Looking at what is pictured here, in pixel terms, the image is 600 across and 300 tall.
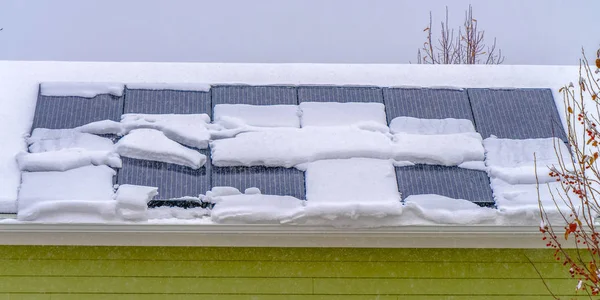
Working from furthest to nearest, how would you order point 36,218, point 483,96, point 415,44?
point 415,44 → point 483,96 → point 36,218

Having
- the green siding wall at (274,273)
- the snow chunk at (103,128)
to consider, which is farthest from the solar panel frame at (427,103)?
the snow chunk at (103,128)

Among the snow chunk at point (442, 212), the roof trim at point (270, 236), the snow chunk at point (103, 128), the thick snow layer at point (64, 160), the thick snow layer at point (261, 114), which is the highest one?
the thick snow layer at point (261, 114)

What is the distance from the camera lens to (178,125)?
6016 millimetres

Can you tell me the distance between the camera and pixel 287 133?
19.7 feet

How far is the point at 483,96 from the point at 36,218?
338cm

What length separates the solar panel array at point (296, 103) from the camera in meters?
5.71

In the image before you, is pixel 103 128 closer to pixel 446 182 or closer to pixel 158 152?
pixel 158 152

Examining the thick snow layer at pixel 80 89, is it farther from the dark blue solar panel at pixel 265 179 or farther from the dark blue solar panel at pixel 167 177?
the dark blue solar panel at pixel 265 179

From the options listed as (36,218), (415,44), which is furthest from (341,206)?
(415,44)

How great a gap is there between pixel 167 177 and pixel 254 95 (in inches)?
41.1

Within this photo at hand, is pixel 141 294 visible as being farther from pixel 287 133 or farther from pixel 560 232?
pixel 560 232

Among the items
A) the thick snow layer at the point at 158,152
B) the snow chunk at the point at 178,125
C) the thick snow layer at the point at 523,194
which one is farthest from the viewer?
the snow chunk at the point at 178,125

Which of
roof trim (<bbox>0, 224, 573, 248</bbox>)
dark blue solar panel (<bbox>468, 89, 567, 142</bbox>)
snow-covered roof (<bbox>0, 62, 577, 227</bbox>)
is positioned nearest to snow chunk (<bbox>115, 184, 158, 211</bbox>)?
snow-covered roof (<bbox>0, 62, 577, 227</bbox>)

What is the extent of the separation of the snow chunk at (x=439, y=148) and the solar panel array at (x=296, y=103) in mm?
64
